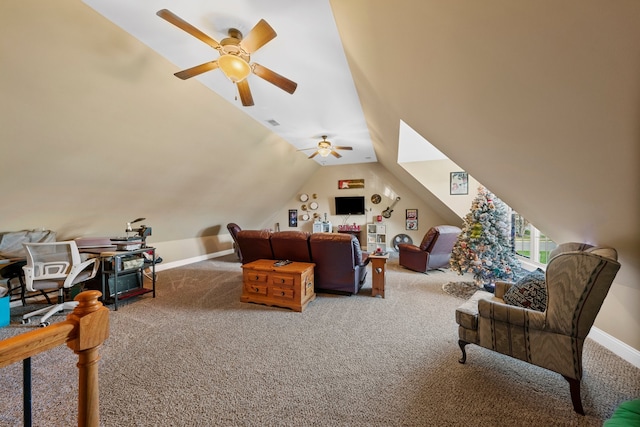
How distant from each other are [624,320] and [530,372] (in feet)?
3.80

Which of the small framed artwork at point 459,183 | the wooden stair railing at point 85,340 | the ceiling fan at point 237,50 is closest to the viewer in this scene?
the wooden stair railing at point 85,340

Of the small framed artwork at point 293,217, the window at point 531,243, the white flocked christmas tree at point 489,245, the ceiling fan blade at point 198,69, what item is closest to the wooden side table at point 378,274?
the white flocked christmas tree at point 489,245

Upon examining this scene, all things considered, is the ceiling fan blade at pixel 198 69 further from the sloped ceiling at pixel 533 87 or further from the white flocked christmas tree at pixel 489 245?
the white flocked christmas tree at pixel 489 245

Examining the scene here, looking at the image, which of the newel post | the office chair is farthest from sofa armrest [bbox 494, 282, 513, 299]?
the office chair

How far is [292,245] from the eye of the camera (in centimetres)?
374

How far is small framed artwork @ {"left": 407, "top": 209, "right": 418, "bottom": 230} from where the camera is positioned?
24.6 ft

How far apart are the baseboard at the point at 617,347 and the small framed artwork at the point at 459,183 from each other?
3.84m

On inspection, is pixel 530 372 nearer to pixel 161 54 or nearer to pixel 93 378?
pixel 93 378

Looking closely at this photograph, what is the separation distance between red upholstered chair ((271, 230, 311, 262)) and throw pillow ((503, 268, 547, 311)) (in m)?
2.46

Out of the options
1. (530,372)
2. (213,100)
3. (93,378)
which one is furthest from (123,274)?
(530,372)

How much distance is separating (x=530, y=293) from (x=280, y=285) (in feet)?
8.85

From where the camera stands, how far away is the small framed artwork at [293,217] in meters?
8.69

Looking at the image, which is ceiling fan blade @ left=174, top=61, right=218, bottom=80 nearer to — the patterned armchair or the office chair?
the office chair

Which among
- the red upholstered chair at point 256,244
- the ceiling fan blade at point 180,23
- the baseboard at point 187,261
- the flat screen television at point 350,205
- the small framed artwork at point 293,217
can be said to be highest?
the ceiling fan blade at point 180,23
